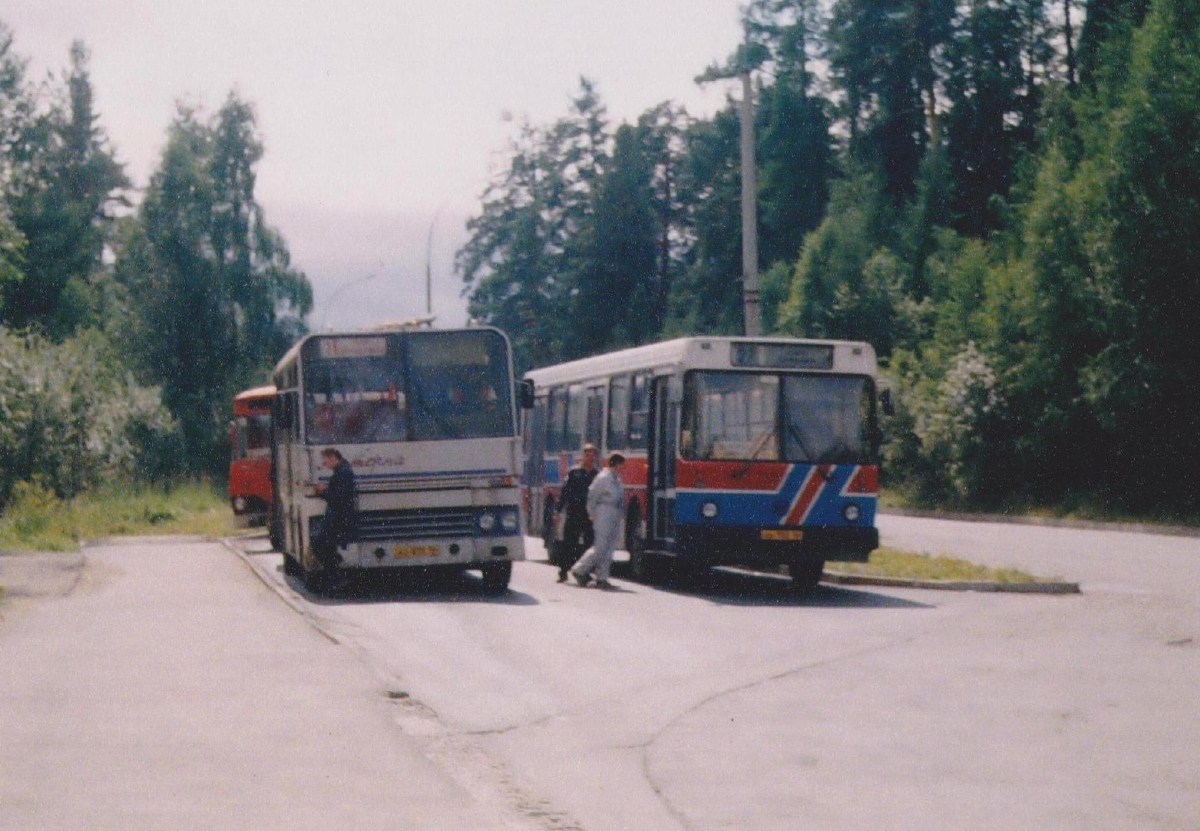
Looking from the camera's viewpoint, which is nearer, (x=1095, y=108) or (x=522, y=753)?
(x=522, y=753)

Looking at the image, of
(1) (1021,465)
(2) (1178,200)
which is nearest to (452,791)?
(2) (1178,200)

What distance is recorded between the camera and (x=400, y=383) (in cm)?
2144

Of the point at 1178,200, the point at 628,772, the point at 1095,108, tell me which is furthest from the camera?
the point at 1095,108

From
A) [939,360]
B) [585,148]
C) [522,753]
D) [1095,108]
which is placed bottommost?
[522,753]

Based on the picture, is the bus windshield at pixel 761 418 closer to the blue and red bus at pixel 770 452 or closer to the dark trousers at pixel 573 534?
the blue and red bus at pixel 770 452

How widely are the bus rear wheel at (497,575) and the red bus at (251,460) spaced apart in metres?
21.9

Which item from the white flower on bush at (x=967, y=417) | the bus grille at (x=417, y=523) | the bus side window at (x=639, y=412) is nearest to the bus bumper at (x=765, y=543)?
the bus side window at (x=639, y=412)

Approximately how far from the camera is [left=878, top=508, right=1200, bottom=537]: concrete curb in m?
37.2

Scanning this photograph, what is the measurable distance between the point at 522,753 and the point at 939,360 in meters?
42.4

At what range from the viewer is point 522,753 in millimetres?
10070

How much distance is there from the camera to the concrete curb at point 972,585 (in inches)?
836

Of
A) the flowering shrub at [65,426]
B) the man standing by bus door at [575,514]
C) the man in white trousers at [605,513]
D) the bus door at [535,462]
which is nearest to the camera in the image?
the man in white trousers at [605,513]

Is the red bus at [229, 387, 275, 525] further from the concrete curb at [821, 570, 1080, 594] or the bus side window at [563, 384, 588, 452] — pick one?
the concrete curb at [821, 570, 1080, 594]

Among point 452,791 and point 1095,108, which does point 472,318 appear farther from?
point 452,791
